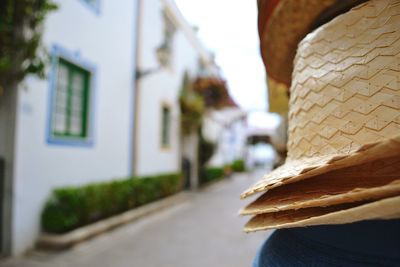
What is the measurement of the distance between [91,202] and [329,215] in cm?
524

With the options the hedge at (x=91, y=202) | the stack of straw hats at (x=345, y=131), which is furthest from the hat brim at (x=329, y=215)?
the hedge at (x=91, y=202)

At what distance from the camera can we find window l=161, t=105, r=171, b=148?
33.0 ft

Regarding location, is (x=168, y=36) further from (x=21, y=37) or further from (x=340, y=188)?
(x=340, y=188)

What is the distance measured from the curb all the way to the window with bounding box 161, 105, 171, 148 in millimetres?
2866

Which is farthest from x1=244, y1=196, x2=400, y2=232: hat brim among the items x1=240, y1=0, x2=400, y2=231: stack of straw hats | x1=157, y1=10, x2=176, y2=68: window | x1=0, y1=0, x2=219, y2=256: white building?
x1=157, y1=10, x2=176, y2=68: window

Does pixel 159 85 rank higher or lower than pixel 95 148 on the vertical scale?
higher

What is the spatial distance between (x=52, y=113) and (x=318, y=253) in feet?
16.7

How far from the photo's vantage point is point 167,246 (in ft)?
16.5

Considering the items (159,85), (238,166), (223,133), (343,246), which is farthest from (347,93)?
(238,166)

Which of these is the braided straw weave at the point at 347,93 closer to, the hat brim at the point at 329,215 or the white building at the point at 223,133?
the hat brim at the point at 329,215

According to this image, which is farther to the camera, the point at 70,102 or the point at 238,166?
the point at 238,166

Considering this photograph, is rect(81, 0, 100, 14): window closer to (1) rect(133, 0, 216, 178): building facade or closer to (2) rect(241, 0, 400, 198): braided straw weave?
(1) rect(133, 0, 216, 178): building facade

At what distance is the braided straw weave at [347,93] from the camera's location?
0.50 metres

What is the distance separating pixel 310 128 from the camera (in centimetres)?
62
